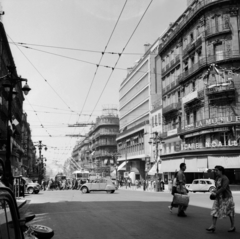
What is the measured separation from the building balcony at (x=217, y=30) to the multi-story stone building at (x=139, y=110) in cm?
2243

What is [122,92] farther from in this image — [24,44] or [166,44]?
[24,44]

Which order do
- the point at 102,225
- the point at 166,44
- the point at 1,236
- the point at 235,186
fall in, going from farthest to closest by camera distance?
the point at 166,44 < the point at 235,186 < the point at 102,225 < the point at 1,236

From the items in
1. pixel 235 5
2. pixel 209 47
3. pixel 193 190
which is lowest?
pixel 193 190

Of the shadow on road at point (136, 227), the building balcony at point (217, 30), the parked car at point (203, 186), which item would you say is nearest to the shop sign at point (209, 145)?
the parked car at point (203, 186)

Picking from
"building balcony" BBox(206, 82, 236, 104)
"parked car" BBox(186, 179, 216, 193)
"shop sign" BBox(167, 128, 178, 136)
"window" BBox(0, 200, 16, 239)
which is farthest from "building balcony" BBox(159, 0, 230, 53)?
"window" BBox(0, 200, 16, 239)

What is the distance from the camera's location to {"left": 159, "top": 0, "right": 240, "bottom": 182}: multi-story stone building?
37.2 meters

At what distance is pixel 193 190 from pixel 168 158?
11824mm

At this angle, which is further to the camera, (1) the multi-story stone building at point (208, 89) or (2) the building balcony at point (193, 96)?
(2) the building balcony at point (193, 96)

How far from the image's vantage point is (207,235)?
8.13 metres

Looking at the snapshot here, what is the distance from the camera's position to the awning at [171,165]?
45.1 metres

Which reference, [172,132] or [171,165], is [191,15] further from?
[171,165]

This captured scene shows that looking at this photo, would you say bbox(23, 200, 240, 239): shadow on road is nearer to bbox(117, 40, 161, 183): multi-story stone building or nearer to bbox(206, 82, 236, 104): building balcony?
bbox(206, 82, 236, 104): building balcony

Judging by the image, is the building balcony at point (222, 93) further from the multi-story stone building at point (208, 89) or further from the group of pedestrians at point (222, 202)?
the group of pedestrians at point (222, 202)

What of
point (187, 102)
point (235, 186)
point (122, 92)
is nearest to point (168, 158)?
point (187, 102)
